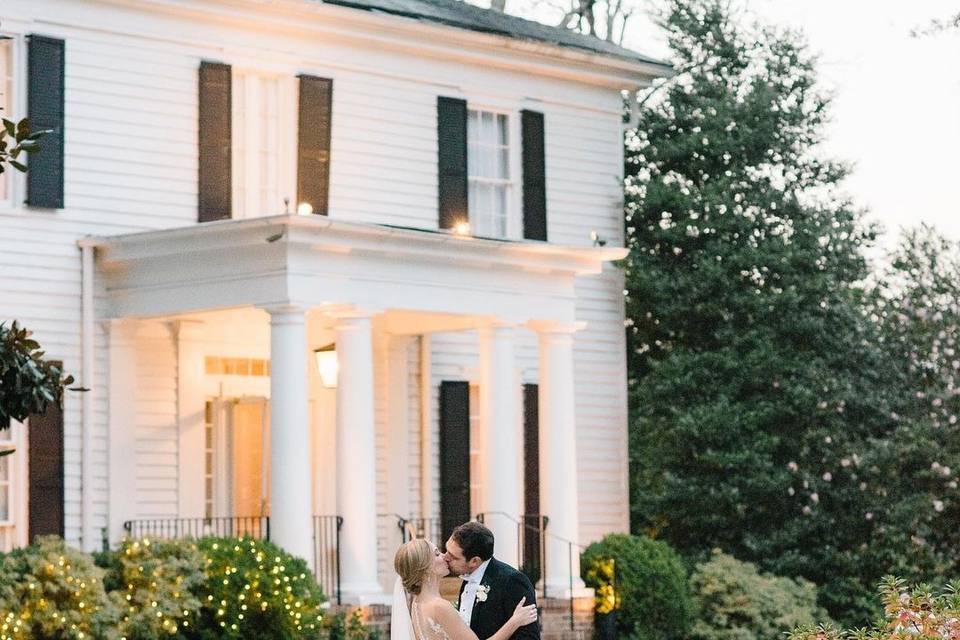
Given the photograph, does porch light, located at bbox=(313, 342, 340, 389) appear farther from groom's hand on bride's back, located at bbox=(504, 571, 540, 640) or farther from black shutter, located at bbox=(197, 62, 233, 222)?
groom's hand on bride's back, located at bbox=(504, 571, 540, 640)

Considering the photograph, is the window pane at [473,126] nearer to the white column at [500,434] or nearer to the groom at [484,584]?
A: the white column at [500,434]

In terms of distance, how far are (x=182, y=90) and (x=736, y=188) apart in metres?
8.12

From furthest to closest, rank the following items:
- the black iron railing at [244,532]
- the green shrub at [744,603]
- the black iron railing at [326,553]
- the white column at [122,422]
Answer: the green shrub at [744,603] → the black iron railing at [326,553] → the black iron railing at [244,532] → the white column at [122,422]

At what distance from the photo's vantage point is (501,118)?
80.9 feet

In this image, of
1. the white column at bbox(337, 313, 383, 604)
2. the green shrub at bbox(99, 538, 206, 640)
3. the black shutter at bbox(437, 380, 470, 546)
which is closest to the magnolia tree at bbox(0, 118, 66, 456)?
the green shrub at bbox(99, 538, 206, 640)

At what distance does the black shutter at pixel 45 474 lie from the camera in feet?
65.3

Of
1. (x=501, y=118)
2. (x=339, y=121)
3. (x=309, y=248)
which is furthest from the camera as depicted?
(x=501, y=118)

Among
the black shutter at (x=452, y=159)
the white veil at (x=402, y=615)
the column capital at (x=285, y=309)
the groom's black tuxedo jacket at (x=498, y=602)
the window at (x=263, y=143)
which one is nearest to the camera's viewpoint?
the white veil at (x=402, y=615)

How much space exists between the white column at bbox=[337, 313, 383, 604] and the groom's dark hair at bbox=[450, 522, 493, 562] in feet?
31.8

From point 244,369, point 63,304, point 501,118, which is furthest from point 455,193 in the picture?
point 63,304

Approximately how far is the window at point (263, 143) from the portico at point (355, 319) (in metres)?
1.54

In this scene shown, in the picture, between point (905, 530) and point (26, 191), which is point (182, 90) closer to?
point (26, 191)

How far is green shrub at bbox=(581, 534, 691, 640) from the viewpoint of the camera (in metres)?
22.2

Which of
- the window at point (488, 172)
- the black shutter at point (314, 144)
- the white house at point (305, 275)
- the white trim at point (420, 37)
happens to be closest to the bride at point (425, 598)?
the white house at point (305, 275)
